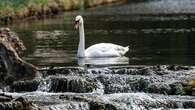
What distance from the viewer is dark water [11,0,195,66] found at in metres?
26.9

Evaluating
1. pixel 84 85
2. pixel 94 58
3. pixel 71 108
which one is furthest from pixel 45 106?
pixel 94 58

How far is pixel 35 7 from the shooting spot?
5541 cm

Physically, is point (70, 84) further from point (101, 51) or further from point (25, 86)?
point (101, 51)

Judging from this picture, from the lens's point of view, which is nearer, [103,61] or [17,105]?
[17,105]

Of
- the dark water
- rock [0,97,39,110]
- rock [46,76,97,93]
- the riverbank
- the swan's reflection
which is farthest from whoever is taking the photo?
the riverbank

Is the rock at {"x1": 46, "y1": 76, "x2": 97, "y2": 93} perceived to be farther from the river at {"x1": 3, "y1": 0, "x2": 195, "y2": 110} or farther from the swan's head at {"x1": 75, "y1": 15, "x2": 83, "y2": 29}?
the swan's head at {"x1": 75, "y1": 15, "x2": 83, "y2": 29}

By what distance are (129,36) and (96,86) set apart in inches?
545

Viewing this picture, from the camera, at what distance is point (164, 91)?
20.2m

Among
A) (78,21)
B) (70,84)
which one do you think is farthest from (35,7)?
(70,84)

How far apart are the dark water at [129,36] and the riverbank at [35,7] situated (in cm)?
424

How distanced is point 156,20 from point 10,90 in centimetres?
2274

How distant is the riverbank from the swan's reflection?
880 inches

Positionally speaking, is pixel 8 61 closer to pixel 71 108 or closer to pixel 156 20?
pixel 71 108

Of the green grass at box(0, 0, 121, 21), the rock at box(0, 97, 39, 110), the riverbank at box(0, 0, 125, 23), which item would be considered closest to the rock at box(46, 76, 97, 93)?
the rock at box(0, 97, 39, 110)
